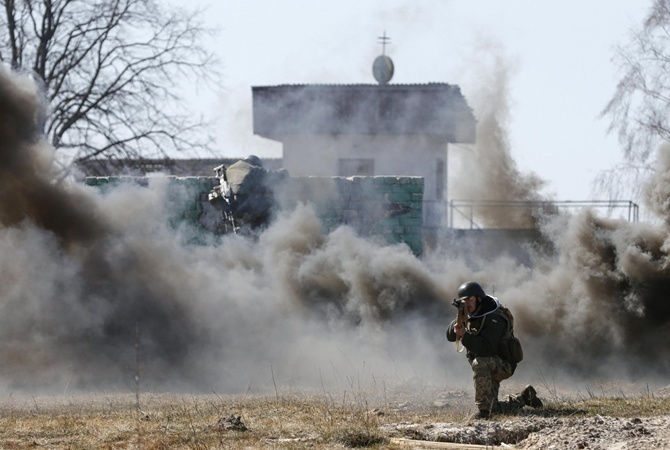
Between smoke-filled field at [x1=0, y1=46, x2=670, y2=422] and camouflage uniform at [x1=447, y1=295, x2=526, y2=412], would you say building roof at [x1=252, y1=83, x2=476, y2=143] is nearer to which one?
smoke-filled field at [x1=0, y1=46, x2=670, y2=422]

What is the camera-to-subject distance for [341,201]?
23.4 meters

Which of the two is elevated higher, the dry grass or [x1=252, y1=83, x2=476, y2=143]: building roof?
[x1=252, y1=83, x2=476, y2=143]: building roof

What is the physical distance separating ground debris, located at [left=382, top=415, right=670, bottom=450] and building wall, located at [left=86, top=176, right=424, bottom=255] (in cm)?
1179

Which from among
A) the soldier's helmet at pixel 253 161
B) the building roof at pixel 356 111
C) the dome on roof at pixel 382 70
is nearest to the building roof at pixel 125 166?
the building roof at pixel 356 111

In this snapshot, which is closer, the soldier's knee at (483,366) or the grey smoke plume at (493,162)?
the soldier's knee at (483,366)

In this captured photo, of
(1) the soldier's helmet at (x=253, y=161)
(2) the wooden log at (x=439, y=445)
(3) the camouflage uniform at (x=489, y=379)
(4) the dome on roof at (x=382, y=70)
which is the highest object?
(4) the dome on roof at (x=382, y=70)

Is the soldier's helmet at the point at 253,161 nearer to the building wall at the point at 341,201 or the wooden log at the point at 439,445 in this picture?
the building wall at the point at 341,201

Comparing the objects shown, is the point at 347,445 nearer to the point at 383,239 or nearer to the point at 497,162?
the point at 383,239

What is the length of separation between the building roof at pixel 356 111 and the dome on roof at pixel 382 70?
246 cm

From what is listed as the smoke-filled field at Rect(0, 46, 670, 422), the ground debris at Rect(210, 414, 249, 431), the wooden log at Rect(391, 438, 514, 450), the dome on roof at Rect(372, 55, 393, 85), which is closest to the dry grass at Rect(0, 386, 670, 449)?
the ground debris at Rect(210, 414, 249, 431)

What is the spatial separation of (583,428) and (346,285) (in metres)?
9.76

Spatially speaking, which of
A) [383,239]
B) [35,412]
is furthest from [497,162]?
[35,412]

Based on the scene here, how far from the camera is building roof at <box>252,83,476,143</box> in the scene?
39094mm

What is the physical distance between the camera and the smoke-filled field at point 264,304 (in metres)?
18.4
